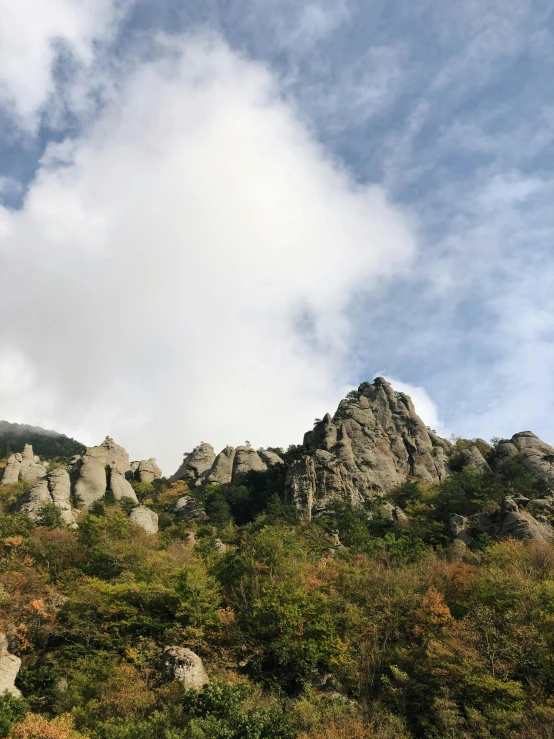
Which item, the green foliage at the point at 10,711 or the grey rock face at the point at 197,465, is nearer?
the green foliage at the point at 10,711

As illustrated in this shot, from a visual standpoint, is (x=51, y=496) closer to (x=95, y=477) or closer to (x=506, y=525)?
(x=95, y=477)

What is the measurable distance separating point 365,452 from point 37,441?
82.9 metres

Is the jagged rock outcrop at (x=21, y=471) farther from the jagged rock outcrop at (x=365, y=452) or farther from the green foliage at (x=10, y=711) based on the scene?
the green foliage at (x=10, y=711)

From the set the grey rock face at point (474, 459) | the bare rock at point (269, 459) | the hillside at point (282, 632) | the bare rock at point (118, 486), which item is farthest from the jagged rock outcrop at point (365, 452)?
the bare rock at point (118, 486)

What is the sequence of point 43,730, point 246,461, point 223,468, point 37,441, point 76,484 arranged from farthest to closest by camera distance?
1. point 37,441
2. point 246,461
3. point 223,468
4. point 76,484
5. point 43,730

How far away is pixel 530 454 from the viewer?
60844 millimetres

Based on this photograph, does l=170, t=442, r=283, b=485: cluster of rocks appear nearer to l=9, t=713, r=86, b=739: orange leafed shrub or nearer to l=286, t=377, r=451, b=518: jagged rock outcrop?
l=286, t=377, r=451, b=518: jagged rock outcrop

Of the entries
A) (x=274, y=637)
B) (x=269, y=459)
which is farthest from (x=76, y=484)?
(x=274, y=637)

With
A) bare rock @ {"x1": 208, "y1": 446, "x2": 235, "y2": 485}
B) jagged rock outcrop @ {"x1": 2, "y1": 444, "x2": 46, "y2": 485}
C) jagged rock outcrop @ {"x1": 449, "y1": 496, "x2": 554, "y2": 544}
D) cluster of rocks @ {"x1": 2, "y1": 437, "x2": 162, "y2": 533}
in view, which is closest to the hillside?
jagged rock outcrop @ {"x1": 449, "y1": 496, "x2": 554, "y2": 544}

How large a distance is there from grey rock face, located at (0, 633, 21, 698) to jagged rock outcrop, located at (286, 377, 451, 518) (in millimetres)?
34739

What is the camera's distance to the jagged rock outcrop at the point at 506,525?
40.1 meters

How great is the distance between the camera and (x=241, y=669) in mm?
24406

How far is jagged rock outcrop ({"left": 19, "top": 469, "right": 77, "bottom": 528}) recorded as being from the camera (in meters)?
47.9

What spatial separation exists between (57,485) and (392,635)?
41617 millimetres
